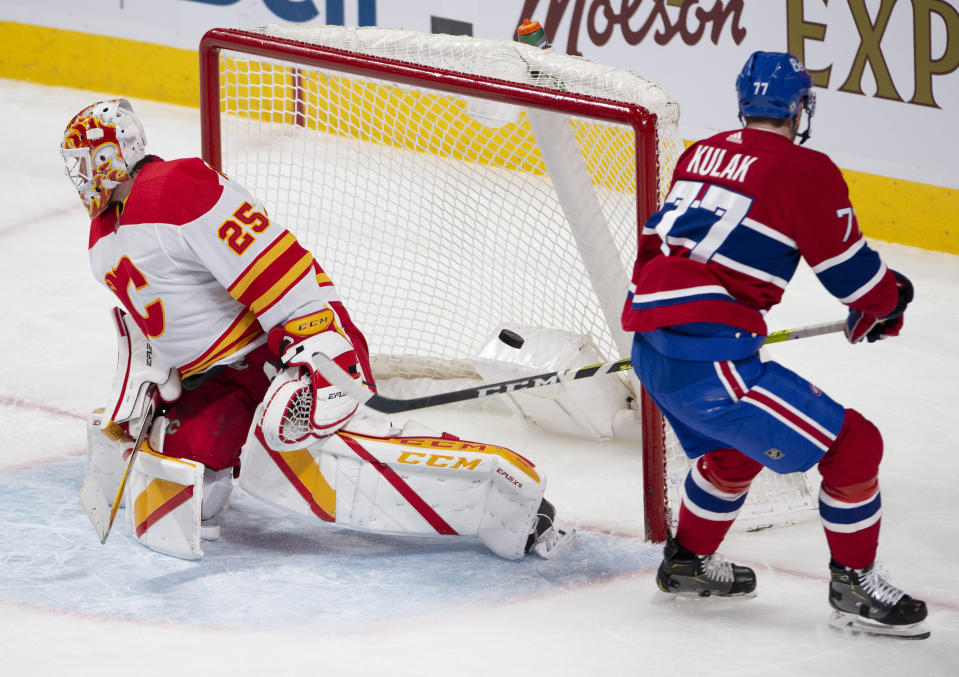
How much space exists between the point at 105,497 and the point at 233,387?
0.34 m

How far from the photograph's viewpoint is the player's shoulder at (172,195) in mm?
2494

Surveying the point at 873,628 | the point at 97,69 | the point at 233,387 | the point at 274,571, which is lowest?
the point at 274,571

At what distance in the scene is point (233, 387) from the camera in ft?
9.02

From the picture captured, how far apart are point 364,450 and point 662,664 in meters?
0.71

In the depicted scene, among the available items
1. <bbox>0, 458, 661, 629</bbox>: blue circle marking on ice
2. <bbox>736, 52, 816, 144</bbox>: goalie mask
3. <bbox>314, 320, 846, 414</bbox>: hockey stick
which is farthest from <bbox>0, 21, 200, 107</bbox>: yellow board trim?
<bbox>736, 52, 816, 144</bbox>: goalie mask

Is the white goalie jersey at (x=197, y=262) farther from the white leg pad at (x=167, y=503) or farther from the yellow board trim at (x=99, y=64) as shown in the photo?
the yellow board trim at (x=99, y=64)

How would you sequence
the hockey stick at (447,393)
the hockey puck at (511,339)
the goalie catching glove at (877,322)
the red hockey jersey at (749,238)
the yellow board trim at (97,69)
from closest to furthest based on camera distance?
the red hockey jersey at (749,238)
the goalie catching glove at (877,322)
the hockey stick at (447,393)
the hockey puck at (511,339)
the yellow board trim at (97,69)

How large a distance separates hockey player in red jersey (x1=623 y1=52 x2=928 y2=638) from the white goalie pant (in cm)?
45

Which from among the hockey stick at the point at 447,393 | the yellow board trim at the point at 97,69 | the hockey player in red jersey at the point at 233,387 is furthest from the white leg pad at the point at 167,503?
the yellow board trim at the point at 97,69

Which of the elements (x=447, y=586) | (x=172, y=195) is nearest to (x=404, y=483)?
(x=447, y=586)

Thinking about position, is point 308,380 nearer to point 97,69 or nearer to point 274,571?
point 274,571

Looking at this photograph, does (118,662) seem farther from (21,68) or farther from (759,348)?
(21,68)

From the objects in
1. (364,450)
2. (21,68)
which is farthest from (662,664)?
(21,68)

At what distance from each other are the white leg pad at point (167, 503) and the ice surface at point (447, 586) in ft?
0.17
